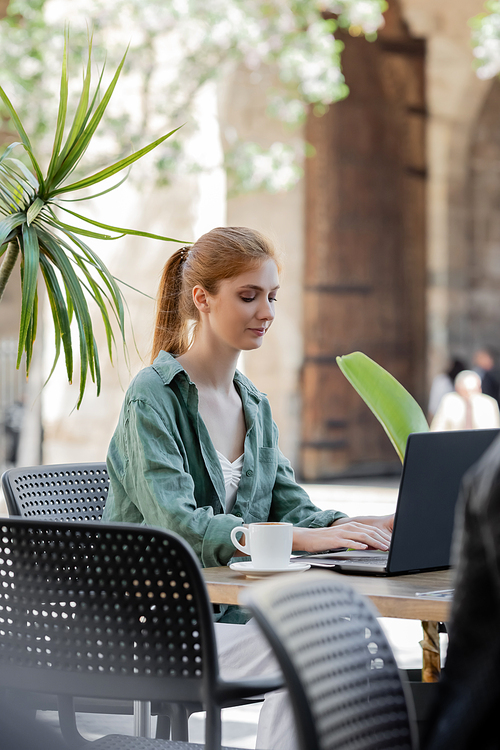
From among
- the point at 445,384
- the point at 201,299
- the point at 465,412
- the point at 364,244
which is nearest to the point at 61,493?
the point at 201,299

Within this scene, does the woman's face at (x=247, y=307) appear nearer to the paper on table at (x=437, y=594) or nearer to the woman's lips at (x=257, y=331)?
the woman's lips at (x=257, y=331)

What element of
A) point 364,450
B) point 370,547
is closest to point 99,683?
point 370,547

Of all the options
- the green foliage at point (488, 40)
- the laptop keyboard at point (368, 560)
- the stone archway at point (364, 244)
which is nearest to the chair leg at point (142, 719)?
the laptop keyboard at point (368, 560)

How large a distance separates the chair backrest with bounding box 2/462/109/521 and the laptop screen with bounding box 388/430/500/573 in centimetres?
100

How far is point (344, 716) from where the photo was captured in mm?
1017

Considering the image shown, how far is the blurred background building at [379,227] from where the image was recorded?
11672mm

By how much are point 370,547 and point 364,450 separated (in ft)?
36.3

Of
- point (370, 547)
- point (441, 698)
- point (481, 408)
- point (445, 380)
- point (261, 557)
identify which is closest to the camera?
point (441, 698)

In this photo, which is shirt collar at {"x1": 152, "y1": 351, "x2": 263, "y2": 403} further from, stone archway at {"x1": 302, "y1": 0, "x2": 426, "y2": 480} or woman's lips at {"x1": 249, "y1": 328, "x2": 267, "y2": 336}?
stone archway at {"x1": 302, "y1": 0, "x2": 426, "y2": 480}

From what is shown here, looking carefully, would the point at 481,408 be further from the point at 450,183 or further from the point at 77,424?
the point at 450,183

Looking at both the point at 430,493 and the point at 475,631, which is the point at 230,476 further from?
the point at 475,631

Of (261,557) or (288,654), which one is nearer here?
(288,654)

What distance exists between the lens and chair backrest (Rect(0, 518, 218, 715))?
55.2 inches

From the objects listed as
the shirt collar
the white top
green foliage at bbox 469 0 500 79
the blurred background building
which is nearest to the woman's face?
the shirt collar
